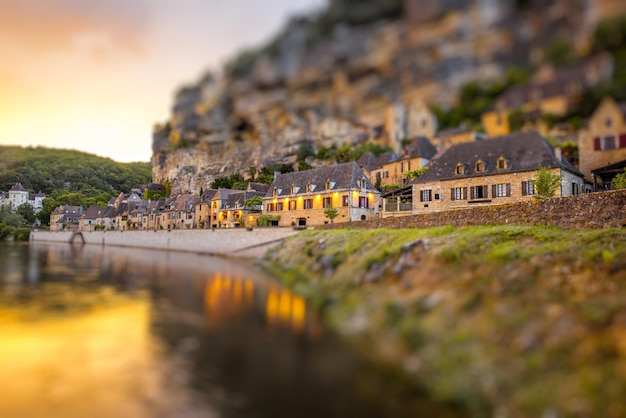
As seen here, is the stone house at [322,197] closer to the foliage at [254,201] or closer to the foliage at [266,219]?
the foliage at [266,219]

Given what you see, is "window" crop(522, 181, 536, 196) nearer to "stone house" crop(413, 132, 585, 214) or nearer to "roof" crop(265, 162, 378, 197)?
"stone house" crop(413, 132, 585, 214)

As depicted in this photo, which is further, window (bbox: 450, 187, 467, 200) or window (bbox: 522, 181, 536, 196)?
window (bbox: 450, 187, 467, 200)

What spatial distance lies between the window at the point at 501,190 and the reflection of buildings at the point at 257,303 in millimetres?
26106

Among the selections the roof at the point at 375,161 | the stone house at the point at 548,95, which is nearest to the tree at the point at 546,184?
the roof at the point at 375,161

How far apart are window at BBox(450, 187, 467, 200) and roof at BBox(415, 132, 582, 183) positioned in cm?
131

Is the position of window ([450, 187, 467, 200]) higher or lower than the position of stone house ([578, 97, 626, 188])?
lower

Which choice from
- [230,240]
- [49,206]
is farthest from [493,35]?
[49,206]

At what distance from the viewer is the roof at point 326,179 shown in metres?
53.4

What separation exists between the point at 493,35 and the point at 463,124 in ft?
70.0

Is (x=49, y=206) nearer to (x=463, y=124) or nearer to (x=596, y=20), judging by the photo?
(x=463, y=124)

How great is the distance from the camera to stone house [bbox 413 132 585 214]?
39.0 m

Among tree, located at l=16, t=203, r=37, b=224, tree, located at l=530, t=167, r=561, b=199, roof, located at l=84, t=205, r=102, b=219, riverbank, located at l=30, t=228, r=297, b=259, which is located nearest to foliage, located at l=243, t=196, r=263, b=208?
riverbank, located at l=30, t=228, r=297, b=259

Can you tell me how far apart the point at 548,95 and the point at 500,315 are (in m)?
80.9

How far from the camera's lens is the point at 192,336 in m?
16.4
